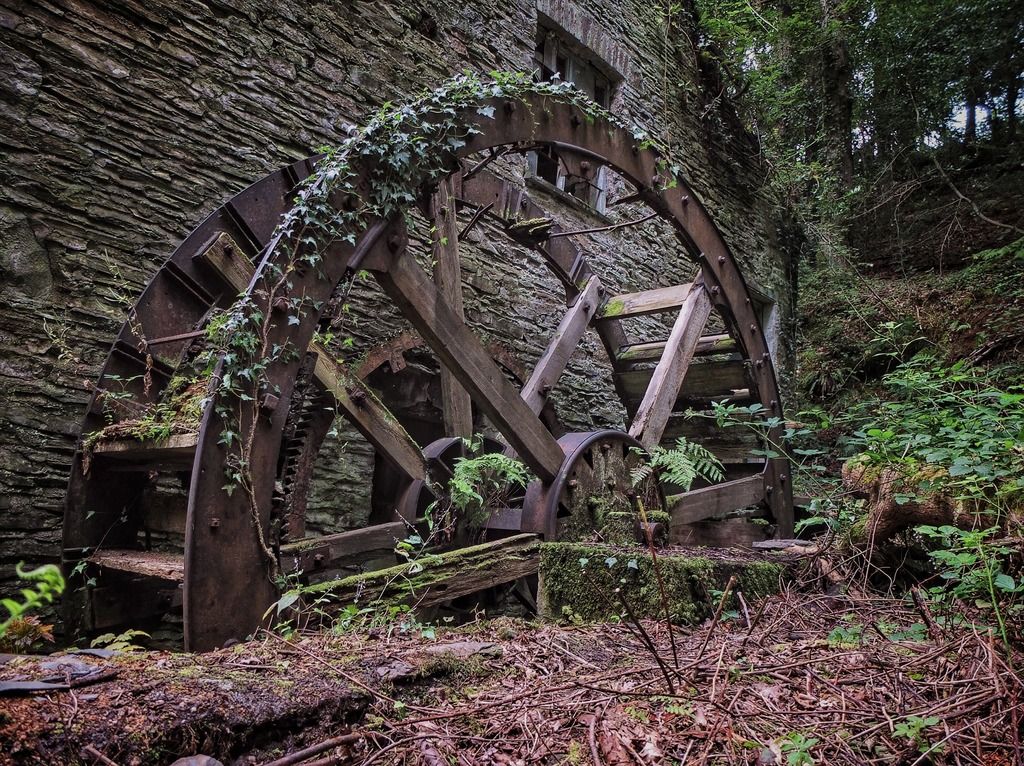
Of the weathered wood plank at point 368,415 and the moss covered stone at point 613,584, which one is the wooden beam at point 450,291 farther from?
the moss covered stone at point 613,584

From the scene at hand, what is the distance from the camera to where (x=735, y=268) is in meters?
5.31

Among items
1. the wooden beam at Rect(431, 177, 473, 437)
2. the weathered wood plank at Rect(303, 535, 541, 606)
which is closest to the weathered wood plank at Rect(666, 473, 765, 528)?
the wooden beam at Rect(431, 177, 473, 437)

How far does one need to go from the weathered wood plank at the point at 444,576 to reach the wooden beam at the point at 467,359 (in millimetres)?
468

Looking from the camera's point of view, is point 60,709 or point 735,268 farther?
point 735,268

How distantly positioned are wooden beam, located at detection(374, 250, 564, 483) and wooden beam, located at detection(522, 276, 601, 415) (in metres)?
0.55

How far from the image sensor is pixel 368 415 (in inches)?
136

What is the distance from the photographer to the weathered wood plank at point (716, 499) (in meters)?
4.71

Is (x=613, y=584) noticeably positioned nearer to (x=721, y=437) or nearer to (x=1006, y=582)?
(x=1006, y=582)

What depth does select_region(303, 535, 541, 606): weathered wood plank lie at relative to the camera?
2562 mm

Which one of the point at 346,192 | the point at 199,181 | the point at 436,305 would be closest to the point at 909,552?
the point at 436,305

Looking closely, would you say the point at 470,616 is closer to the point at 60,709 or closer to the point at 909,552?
the point at 909,552

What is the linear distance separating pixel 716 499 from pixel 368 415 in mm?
2831

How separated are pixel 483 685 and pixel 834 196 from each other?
34.7 feet

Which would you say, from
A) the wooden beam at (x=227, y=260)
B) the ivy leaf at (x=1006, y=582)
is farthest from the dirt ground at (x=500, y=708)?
the wooden beam at (x=227, y=260)
